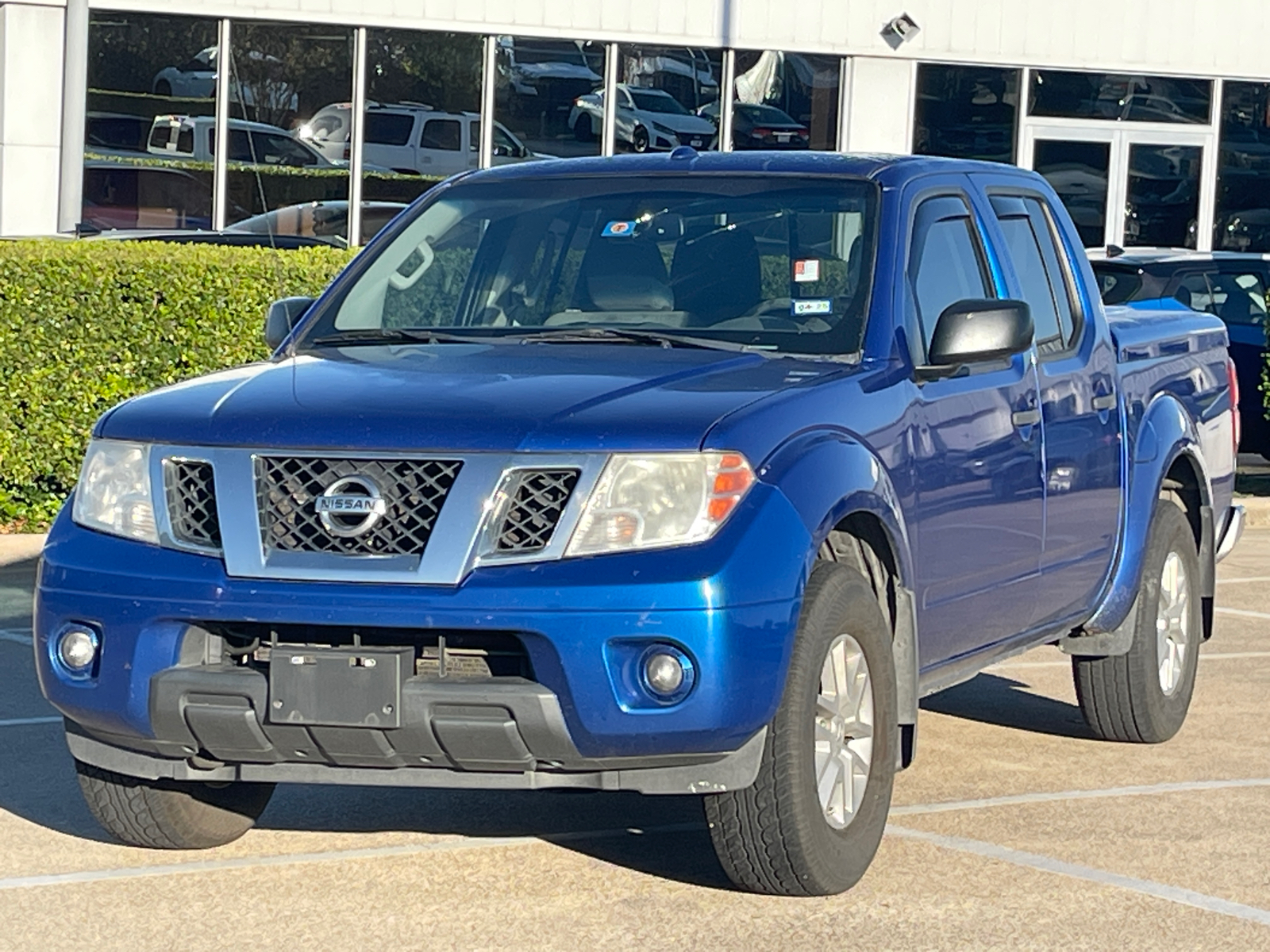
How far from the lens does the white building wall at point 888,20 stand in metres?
22.9

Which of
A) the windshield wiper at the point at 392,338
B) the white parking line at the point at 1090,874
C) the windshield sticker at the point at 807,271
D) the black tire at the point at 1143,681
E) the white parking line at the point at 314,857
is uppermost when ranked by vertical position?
the windshield sticker at the point at 807,271

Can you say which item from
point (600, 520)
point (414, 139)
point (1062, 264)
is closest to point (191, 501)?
point (600, 520)

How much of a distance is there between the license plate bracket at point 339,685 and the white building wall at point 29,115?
17.3 m

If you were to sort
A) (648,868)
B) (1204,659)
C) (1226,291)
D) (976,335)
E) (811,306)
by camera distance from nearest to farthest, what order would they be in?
1. (648,868)
2. (976,335)
3. (811,306)
4. (1204,659)
5. (1226,291)

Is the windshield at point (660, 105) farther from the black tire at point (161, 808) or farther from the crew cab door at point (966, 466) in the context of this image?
the black tire at point (161, 808)

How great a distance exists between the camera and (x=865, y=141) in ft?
82.4

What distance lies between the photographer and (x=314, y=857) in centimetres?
602

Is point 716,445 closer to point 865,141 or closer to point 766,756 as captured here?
point 766,756

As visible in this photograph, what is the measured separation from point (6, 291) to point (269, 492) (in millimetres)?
7264

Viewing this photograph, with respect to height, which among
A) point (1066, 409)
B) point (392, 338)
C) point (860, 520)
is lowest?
point (860, 520)

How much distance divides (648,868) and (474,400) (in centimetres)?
133

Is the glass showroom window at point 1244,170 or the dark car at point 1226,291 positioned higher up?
the glass showroom window at point 1244,170

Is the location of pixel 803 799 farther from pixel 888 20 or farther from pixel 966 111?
pixel 966 111

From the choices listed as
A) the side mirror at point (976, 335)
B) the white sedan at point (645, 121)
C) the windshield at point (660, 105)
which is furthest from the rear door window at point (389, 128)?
the side mirror at point (976, 335)
